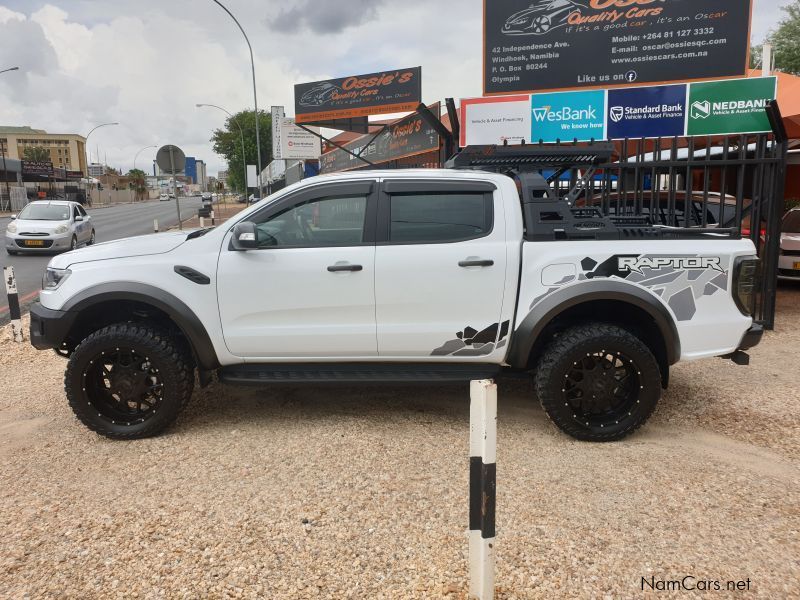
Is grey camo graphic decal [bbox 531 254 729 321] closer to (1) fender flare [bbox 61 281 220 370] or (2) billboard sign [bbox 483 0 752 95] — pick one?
(1) fender flare [bbox 61 281 220 370]

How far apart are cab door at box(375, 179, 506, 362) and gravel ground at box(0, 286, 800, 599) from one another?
0.67m

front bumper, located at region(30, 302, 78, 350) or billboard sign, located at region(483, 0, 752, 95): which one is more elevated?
billboard sign, located at region(483, 0, 752, 95)

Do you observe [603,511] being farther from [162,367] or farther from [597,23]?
Result: [597,23]

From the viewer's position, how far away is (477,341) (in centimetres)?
405

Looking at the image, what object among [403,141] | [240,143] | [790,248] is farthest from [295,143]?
[240,143]

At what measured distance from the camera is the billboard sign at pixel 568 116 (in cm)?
796

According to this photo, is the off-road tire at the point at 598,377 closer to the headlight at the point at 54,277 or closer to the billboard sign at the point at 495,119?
the headlight at the point at 54,277

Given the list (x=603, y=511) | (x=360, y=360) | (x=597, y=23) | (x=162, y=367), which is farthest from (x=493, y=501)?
(x=597, y=23)

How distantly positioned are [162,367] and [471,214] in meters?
2.33

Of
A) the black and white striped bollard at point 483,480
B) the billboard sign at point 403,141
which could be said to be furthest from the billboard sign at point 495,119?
the black and white striped bollard at point 483,480

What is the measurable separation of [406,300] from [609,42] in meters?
7.62

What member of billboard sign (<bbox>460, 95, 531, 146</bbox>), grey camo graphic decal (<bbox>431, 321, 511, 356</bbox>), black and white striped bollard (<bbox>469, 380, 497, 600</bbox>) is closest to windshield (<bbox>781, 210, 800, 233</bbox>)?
billboard sign (<bbox>460, 95, 531, 146</bbox>)

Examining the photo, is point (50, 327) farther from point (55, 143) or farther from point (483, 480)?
point (55, 143)

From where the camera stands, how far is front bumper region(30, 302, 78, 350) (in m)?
4.09
